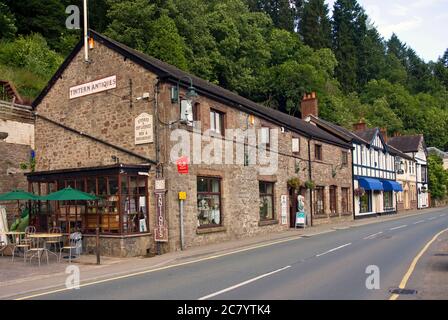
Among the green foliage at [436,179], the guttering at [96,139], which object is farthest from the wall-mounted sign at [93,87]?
the green foliage at [436,179]

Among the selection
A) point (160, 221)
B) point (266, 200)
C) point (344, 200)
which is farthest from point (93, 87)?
point (344, 200)

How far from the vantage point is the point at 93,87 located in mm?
20297

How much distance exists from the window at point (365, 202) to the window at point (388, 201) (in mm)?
4399

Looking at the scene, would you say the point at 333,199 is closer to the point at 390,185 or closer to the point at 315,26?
the point at 390,185

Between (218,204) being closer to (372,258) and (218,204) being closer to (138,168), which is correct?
(138,168)

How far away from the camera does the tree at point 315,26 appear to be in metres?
76.5

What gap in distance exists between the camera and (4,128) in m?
21.3

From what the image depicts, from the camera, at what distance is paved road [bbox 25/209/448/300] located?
30.6 feet

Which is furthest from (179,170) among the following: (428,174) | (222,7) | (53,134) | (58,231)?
(428,174)

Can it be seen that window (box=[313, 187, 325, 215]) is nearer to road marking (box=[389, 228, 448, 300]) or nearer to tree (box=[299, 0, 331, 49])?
road marking (box=[389, 228, 448, 300])

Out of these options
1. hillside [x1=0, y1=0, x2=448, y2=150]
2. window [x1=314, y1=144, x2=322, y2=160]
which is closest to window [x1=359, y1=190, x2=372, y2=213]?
window [x1=314, y1=144, x2=322, y2=160]

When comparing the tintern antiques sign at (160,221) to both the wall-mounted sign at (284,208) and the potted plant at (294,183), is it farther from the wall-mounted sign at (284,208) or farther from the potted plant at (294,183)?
the potted plant at (294,183)

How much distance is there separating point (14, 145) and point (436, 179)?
56.6 meters
